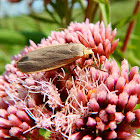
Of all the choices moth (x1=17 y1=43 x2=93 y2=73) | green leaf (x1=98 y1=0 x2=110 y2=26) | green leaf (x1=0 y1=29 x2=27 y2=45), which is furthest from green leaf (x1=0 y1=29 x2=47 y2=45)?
moth (x1=17 y1=43 x2=93 y2=73)

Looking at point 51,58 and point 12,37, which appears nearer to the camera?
point 51,58

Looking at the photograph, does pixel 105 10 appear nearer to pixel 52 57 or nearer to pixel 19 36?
pixel 52 57

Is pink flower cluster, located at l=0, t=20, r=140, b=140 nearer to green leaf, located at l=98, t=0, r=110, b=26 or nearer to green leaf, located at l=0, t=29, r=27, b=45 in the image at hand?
green leaf, located at l=98, t=0, r=110, b=26

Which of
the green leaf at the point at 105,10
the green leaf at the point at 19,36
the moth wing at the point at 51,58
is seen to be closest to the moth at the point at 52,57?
the moth wing at the point at 51,58

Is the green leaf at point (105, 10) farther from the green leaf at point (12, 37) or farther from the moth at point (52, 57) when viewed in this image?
the green leaf at point (12, 37)

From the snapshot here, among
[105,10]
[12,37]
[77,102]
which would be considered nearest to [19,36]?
[12,37]

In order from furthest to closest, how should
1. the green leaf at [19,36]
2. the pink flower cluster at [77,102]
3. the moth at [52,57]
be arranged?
the green leaf at [19,36]
the moth at [52,57]
the pink flower cluster at [77,102]
